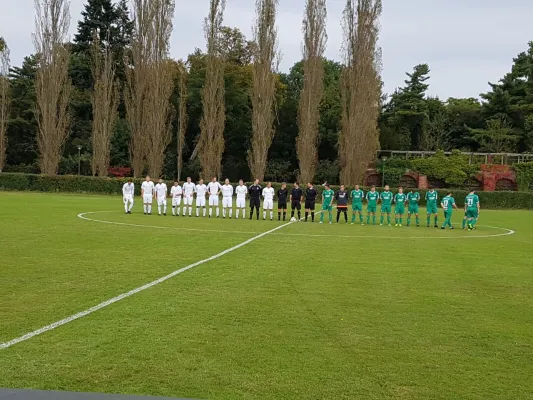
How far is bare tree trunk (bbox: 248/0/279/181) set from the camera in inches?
1977

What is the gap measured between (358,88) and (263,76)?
8352mm

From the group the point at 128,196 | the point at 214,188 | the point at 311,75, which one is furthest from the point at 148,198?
the point at 311,75

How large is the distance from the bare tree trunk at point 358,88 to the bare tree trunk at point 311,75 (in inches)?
93.3

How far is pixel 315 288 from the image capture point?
998 cm

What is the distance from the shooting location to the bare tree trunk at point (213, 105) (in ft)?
168

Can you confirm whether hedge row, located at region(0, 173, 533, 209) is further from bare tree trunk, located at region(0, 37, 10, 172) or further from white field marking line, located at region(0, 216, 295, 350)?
white field marking line, located at region(0, 216, 295, 350)

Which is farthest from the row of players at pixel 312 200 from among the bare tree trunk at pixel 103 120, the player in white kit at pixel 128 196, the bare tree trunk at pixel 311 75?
the bare tree trunk at pixel 103 120

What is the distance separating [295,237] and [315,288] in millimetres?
8717

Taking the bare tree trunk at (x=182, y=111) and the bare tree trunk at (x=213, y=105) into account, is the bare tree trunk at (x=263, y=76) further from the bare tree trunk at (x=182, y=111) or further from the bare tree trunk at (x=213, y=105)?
the bare tree trunk at (x=182, y=111)

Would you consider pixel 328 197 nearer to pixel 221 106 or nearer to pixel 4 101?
pixel 221 106

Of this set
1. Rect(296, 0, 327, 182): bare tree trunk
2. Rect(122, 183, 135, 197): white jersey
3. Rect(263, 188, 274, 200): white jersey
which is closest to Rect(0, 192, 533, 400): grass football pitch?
Rect(263, 188, 274, 200): white jersey

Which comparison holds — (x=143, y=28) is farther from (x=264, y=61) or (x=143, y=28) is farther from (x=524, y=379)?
(x=524, y=379)

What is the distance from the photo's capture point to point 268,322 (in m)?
7.48

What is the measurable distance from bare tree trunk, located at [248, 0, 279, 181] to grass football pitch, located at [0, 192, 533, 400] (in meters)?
35.4
